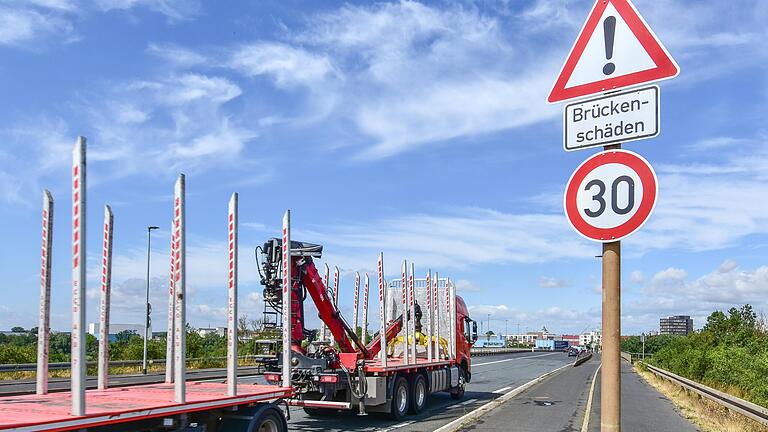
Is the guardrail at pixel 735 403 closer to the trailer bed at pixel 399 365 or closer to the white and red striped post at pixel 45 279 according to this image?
the trailer bed at pixel 399 365

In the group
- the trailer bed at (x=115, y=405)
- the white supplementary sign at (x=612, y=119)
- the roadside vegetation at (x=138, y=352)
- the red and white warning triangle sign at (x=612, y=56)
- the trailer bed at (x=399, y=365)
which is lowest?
the roadside vegetation at (x=138, y=352)

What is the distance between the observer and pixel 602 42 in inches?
171

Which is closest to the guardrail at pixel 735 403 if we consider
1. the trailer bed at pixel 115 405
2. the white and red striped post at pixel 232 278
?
the trailer bed at pixel 115 405

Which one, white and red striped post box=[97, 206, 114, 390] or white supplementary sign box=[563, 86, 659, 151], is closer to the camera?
white supplementary sign box=[563, 86, 659, 151]

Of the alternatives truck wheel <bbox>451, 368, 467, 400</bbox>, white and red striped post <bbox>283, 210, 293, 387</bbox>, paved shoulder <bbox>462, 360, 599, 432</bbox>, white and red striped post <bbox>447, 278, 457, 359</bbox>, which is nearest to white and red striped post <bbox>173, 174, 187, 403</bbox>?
white and red striped post <bbox>283, 210, 293, 387</bbox>

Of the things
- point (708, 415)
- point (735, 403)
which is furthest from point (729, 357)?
point (735, 403)

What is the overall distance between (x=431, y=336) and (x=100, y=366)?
11.6m

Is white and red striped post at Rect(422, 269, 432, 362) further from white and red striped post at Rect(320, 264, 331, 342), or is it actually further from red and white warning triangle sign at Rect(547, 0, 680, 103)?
red and white warning triangle sign at Rect(547, 0, 680, 103)

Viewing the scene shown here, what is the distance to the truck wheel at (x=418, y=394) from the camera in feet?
56.5

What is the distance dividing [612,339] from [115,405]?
206 inches

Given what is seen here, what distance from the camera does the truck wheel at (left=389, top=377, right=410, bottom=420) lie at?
16.0 metres

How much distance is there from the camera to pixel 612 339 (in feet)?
13.5

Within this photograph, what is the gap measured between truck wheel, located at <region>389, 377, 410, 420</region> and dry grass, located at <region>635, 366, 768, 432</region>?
6.41m

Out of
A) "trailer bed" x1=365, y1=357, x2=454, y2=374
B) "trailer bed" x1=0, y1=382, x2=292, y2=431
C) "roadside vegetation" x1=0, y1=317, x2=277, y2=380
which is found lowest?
"roadside vegetation" x1=0, y1=317, x2=277, y2=380
